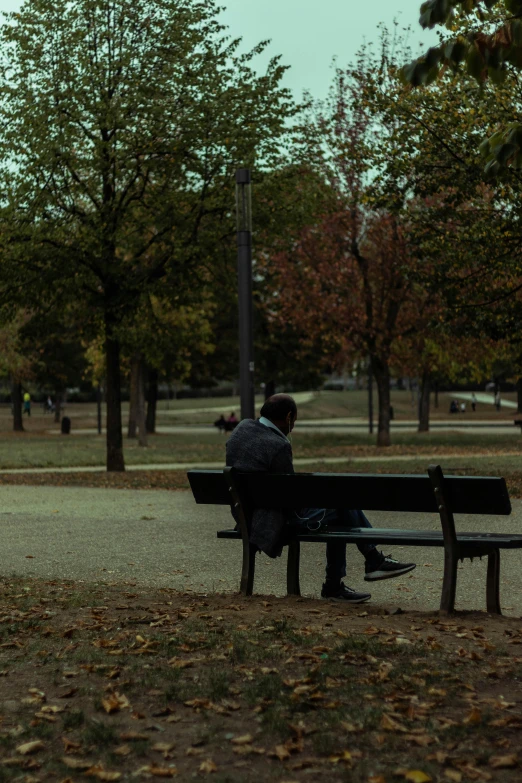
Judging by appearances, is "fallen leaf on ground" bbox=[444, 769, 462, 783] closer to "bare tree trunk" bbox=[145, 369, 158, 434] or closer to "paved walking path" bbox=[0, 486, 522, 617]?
"paved walking path" bbox=[0, 486, 522, 617]

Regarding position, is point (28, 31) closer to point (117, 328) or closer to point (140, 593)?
point (117, 328)

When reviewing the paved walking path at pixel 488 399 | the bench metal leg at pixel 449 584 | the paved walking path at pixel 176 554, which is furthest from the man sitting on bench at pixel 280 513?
the paved walking path at pixel 488 399

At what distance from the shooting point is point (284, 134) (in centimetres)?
2130

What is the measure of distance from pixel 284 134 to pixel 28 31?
5.11 meters

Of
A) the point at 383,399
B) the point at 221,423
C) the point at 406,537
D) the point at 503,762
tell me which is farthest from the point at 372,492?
the point at 221,423

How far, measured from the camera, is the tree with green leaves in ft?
65.9

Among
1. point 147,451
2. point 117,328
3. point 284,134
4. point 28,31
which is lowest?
point 147,451

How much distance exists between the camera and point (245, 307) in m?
13.5

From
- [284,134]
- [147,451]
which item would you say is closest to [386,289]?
[147,451]

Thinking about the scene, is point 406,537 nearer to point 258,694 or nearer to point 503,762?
point 258,694

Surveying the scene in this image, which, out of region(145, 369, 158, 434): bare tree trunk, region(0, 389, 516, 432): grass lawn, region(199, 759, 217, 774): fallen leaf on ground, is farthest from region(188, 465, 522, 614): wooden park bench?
region(0, 389, 516, 432): grass lawn

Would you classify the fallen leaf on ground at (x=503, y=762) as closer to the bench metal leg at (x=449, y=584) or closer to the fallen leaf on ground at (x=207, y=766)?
the fallen leaf on ground at (x=207, y=766)

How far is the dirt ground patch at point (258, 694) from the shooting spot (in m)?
4.03

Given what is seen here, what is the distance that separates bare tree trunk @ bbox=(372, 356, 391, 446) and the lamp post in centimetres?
1936
